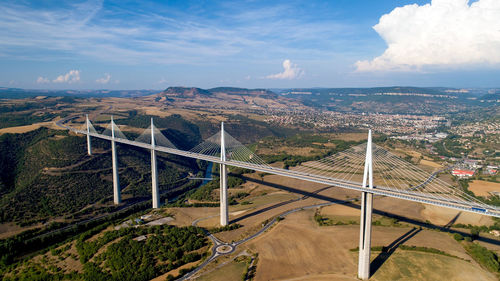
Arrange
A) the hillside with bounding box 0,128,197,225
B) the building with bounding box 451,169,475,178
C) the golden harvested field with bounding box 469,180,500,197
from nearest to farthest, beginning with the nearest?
the hillside with bounding box 0,128,197,225 → the golden harvested field with bounding box 469,180,500,197 → the building with bounding box 451,169,475,178

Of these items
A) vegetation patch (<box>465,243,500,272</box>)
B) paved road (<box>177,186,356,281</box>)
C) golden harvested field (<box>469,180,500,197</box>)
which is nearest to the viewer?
vegetation patch (<box>465,243,500,272</box>)

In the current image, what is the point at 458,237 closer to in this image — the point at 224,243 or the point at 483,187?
the point at 483,187

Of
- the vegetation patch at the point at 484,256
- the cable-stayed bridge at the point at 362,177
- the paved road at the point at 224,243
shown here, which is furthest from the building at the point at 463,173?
the vegetation patch at the point at 484,256

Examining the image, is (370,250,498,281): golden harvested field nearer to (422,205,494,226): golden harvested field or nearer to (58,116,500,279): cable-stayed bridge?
(58,116,500,279): cable-stayed bridge

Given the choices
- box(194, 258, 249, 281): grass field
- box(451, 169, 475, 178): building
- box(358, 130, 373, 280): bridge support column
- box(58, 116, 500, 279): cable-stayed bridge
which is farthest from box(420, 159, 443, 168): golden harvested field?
box(194, 258, 249, 281): grass field

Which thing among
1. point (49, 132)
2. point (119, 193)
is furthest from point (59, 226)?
point (49, 132)

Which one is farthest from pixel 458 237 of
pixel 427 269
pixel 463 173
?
pixel 463 173

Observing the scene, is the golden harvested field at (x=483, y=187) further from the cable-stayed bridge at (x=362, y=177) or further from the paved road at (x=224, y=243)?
the paved road at (x=224, y=243)
